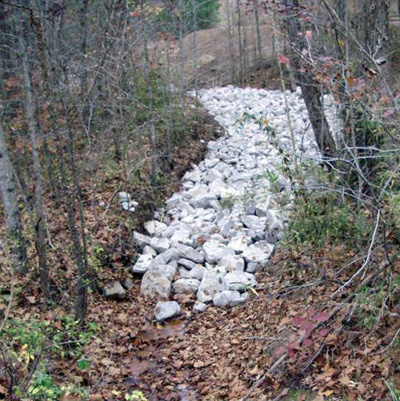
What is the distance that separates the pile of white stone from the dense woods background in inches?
13.4

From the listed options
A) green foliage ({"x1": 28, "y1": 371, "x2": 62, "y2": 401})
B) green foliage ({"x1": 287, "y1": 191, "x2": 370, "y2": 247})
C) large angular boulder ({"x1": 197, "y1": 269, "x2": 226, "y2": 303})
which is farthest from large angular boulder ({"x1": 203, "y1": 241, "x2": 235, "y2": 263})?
green foliage ({"x1": 28, "y1": 371, "x2": 62, "y2": 401})

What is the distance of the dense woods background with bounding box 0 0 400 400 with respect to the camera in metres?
4.32

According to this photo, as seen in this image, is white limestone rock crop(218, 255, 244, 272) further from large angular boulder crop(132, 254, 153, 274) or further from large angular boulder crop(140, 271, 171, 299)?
large angular boulder crop(132, 254, 153, 274)

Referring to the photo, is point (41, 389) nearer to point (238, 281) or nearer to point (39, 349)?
point (39, 349)

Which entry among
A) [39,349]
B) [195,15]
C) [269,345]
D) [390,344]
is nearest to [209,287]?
[269,345]

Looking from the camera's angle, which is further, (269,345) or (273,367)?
(269,345)

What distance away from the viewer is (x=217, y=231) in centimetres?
785

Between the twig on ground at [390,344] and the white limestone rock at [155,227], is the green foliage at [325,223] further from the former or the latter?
the white limestone rock at [155,227]

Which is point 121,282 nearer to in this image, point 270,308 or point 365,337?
point 270,308

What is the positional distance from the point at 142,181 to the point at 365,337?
5.48m

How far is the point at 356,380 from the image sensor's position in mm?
3916

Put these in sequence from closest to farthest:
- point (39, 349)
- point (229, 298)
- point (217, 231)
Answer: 1. point (39, 349)
2. point (229, 298)
3. point (217, 231)

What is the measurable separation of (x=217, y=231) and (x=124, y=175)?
1874 millimetres

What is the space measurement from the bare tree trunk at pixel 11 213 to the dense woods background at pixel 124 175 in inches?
0.6
